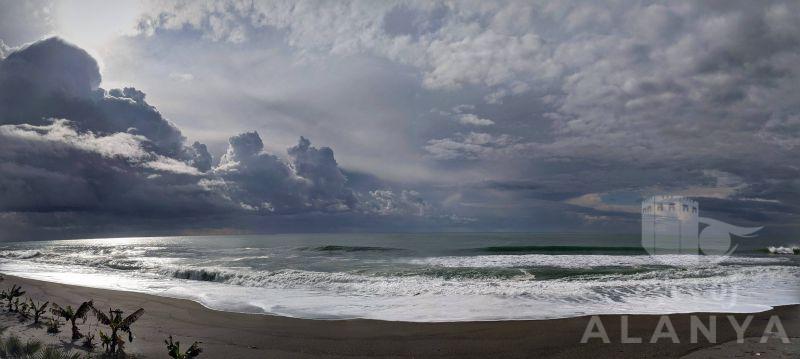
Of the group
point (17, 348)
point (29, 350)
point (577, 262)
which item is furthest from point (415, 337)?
point (577, 262)

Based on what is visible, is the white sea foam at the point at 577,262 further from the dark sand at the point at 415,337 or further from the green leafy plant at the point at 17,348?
the green leafy plant at the point at 17,348

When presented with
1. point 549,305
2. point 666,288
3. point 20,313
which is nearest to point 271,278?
point 20,313

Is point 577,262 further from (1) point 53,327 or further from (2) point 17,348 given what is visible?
(2) point 17,348

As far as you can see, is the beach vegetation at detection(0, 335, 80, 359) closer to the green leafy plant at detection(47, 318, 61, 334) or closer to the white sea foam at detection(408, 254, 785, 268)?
the green leafy plant at detection(47, 318, 61, 334)

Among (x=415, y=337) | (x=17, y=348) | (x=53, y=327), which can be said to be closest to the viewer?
(x=17, y=348)

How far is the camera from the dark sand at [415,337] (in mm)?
7480

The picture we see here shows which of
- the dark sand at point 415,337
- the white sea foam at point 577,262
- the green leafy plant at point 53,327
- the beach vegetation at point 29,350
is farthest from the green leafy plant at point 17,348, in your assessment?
the white sea foam at point 577,262

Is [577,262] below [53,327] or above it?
below

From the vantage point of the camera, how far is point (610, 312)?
1095 centimetres

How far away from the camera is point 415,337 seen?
863cm

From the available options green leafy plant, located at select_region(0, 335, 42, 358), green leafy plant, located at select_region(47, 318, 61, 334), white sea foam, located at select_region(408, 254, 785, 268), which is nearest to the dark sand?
green leafy plant, located at select_region(47, 318, 61, 334)

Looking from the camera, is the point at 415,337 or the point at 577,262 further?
the point at 577,262

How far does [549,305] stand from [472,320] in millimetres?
3173

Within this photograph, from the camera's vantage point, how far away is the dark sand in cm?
748
